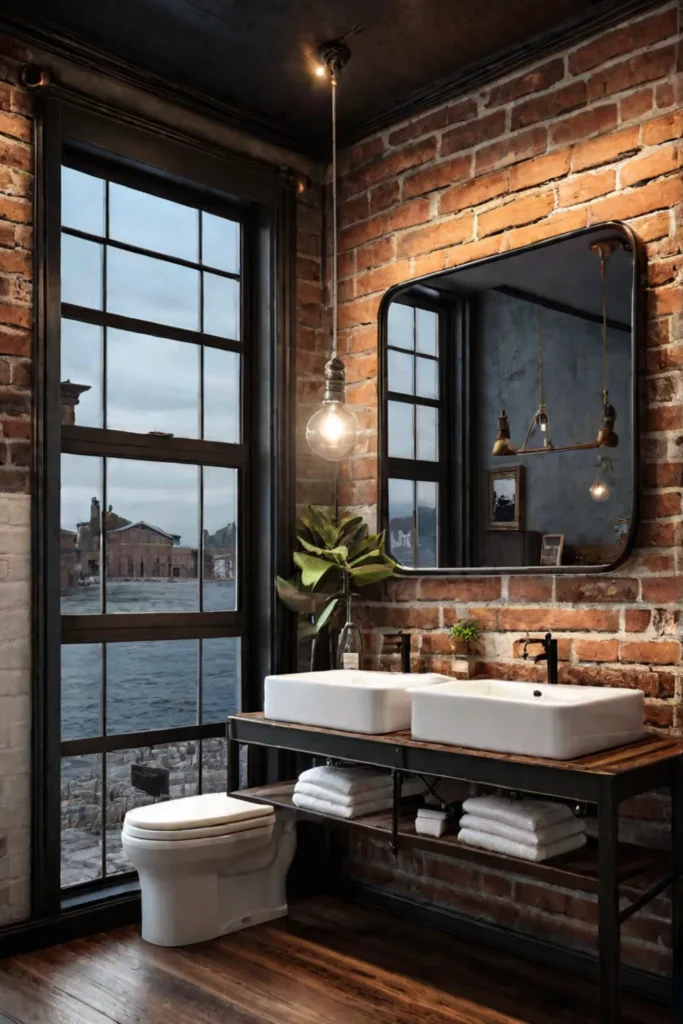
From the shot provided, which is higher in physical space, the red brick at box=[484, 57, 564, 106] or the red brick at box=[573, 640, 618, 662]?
the red brick at box=[484, 57, 564, 106]

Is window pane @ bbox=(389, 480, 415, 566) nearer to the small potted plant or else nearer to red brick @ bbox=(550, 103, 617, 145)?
the small potted plant

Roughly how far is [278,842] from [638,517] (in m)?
1.62

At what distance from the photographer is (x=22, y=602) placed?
2990 mm

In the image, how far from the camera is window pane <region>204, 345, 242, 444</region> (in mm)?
3615

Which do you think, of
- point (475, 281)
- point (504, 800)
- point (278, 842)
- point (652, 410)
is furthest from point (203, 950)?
point (475, 281)

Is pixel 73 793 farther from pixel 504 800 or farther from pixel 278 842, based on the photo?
pixel 504 800

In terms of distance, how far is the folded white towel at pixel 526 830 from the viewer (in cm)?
246

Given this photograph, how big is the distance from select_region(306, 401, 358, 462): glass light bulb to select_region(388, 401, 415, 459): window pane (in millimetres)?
428

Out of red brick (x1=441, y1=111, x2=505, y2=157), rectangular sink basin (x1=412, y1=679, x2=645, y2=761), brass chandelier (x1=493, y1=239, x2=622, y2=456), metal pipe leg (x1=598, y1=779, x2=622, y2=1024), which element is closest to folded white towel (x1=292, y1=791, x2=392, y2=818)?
rectangular sink basin (x1=412, y1=679, x2=645, y2=761)

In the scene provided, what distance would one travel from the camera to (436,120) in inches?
137

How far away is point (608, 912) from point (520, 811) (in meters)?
0.34

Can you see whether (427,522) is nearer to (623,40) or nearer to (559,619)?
(559,619)

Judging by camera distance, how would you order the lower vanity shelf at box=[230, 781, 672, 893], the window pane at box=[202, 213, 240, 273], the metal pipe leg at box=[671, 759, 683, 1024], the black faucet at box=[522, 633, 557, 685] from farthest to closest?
the window pane at box=[202, 213, 240, 273] → the black faucet at box=[522, 633, 557, 685] → the metal pipe leg at box=[671, 759, 683, 1024] → the lower vanity shelf at box=[230, 781, 672, 893]

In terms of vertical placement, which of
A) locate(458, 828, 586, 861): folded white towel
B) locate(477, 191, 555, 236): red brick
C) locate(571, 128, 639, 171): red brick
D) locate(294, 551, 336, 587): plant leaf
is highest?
locate(571, 128, 639, 171): red brick
